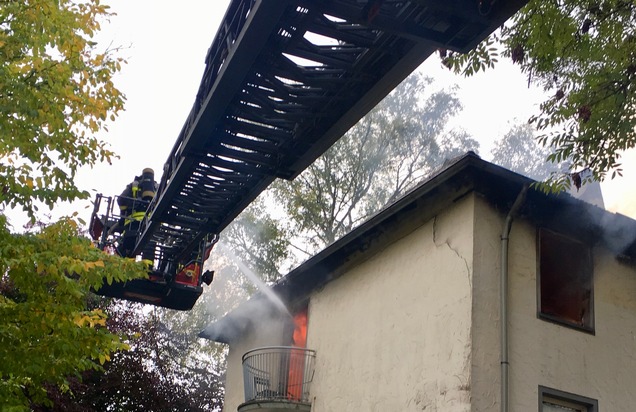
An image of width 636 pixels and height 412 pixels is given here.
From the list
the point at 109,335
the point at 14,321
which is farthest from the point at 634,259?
the point at 14,321

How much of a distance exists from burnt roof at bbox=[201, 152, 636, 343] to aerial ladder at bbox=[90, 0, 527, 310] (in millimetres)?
2947

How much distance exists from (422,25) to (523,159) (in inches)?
1031

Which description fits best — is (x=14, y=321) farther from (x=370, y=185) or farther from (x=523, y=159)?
(x=523, y=159)

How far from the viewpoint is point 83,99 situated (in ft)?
30.2

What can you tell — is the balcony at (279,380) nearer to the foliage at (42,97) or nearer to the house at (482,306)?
the house at (482,306)

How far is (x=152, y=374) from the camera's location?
22.9m

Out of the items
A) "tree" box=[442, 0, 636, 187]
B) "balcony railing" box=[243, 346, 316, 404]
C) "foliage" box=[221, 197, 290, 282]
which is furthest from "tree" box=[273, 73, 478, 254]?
"tree" box=[442, 0, 636, 187]

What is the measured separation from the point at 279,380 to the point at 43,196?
664 centimetres

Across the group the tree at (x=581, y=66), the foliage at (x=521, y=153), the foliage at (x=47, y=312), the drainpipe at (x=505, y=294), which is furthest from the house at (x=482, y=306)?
the foliage at (x=521, y=153)

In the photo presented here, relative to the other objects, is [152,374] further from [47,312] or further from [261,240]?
[47,312]

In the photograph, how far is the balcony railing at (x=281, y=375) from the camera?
1407 centimetres

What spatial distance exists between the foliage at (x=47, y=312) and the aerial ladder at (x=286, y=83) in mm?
1488

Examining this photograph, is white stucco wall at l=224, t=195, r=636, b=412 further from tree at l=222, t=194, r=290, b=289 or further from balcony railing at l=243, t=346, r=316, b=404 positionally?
tree at l=222, t=194, r=290, b=289

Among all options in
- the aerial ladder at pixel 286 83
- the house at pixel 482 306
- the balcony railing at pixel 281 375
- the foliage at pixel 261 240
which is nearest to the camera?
the aerial ladder at pixel 286 83
